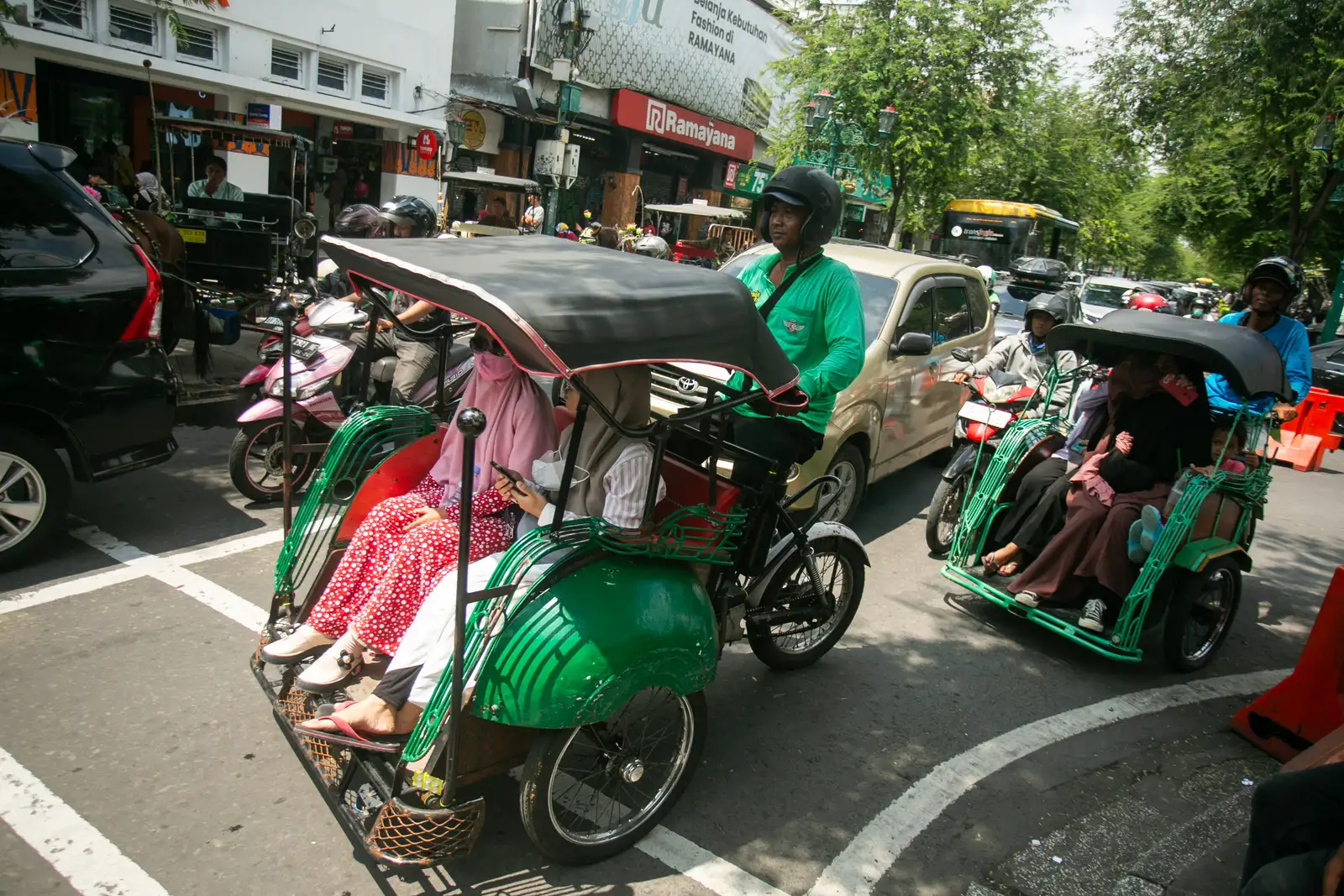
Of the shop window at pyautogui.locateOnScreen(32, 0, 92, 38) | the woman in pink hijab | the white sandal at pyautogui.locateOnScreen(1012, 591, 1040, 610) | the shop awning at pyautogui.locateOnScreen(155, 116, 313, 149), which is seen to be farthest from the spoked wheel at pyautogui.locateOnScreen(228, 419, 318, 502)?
the shop window at pyautogui.locateOnScreen(32, 0, 92, 38)

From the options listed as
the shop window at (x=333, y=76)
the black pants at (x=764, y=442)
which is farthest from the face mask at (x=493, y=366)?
the shop window at (x=333, y=76)

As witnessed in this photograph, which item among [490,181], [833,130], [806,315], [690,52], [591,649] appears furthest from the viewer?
[690,52]

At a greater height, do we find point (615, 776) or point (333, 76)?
point (333, 76)

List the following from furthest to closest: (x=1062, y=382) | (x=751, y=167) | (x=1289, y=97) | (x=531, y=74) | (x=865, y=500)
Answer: (x=751, y=167) → (x=531, y=74) → (x=1289, y=97) → (x=865, y=500) → (x=1062, y=382)

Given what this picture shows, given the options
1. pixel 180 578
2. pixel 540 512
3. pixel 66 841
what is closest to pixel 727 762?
pixel 540 512

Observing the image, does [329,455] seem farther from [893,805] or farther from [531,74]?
[531,74]

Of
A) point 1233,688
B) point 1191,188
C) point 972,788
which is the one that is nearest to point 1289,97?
point 1191,188

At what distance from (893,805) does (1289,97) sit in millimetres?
14895

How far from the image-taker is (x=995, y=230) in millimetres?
24516

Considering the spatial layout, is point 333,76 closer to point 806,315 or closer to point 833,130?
point 833,130

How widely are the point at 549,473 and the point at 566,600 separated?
627 mm

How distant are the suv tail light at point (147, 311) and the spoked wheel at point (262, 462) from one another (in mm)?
913

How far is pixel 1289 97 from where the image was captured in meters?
13.7

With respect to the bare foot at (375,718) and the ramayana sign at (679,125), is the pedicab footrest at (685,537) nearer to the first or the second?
the bare foot at (375,718)
